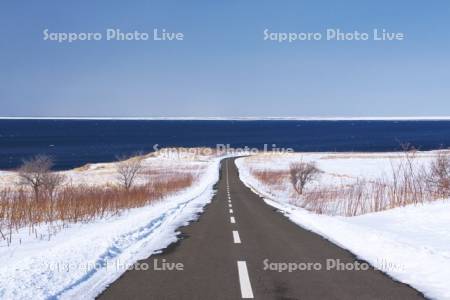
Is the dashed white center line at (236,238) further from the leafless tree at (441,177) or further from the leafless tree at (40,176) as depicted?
the leafless tree at (40,176)

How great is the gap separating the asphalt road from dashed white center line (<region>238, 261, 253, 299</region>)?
0.04ft

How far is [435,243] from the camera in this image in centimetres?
867

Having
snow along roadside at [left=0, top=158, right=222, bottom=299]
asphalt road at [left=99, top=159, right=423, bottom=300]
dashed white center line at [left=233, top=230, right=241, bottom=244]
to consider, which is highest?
snow along roadside at [left=0, top=158, right=222, bottom=299]

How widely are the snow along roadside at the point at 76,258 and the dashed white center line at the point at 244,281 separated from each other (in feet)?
6.27

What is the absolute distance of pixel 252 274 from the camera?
698 cm

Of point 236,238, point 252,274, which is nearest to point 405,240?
point 236,238

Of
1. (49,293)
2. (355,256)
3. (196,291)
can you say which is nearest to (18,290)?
(49,293)

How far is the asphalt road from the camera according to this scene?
19.4 ft

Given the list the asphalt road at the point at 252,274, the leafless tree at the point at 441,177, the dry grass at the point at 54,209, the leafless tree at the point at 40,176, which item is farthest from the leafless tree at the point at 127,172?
the asphalt road at the point at 252,274

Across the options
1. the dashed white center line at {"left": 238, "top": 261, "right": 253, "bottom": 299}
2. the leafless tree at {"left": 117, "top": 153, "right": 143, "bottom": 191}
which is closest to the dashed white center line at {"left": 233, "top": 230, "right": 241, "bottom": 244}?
the dashed white center line at {"left": 238, "top": 261, "right": 253, "bottom": 299}

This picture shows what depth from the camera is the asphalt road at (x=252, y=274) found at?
591 centimetres

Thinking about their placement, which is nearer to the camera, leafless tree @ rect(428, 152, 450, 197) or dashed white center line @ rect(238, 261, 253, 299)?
dashed white center line @ rect(238, 261, 253, 299)

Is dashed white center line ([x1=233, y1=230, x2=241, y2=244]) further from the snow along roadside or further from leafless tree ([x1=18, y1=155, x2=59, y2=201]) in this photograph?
leafless tree ([x1=18, y1=155, x2=59, y2=201])

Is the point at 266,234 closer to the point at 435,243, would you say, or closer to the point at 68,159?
the point at 435,243
